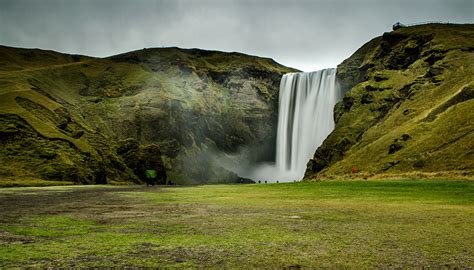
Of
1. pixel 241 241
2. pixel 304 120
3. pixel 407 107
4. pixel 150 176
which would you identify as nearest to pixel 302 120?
pixel 304 120

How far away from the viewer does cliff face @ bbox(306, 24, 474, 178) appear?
61.9m

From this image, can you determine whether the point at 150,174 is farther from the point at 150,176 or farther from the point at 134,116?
the point at 134,116

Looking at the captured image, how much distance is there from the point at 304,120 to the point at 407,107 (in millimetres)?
41407

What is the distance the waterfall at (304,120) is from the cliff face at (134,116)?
22283mm

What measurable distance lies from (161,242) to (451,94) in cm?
8320

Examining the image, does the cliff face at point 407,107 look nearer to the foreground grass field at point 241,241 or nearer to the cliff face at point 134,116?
the foreground grass field at point 241,241

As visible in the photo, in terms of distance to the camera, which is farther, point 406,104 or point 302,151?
point 302,151

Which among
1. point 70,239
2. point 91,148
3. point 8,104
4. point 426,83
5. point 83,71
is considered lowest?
point 70,239

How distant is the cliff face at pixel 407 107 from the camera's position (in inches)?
2436

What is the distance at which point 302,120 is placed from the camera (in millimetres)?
128250

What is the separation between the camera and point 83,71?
166000 mm

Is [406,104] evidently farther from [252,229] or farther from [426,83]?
[252,229]

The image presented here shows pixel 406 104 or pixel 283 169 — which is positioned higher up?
pixel 406 104

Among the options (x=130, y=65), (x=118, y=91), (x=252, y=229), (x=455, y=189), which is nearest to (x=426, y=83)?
(x=455, y=189)
